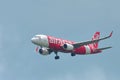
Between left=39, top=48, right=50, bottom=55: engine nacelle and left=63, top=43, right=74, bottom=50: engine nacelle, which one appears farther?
left=39, top=48, right=50, bottom=55: engine nacelle

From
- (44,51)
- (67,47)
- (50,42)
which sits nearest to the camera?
(50,42)

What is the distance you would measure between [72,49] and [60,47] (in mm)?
3524

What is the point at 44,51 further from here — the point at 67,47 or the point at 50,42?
the point at 67,47

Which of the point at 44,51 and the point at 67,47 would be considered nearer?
the point at 67,47

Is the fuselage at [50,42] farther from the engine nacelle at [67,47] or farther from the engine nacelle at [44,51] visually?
the engine nacelle at [44,51]

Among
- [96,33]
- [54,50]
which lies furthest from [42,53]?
[96,33]

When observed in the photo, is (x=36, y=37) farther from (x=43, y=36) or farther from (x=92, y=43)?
(x=92, y=43)

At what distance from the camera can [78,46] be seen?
17112 centimetres

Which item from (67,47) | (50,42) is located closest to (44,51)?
(50,42)

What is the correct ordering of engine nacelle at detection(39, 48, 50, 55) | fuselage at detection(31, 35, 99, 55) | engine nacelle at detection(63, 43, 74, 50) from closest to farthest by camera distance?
fuselage at detection(31, 35, 99, 55) → engine nacelle at detection(63, 43, 74, 50) → engine nacelle at detection(39, 48, 50, 55)

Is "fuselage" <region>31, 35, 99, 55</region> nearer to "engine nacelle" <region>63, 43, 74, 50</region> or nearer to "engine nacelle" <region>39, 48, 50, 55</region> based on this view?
"engine nacelle" <region>63, 43, 74, 50</region>

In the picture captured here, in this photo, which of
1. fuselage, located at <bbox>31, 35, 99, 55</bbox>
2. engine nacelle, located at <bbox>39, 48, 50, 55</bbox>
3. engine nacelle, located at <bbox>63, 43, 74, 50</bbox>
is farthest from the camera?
engine nacelle, located at <bbox>39, 48, 50, 55</bbox>

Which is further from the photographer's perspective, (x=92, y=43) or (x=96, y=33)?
(x=96, y=33)

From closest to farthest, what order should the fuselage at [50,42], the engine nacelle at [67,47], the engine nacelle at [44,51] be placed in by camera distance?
the fuselage at [50,42], the engine nacelle at [67,47], the engine nacelle at [44,51]
